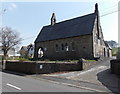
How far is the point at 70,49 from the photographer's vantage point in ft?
121

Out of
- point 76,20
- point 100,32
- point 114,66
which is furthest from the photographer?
point 76,20

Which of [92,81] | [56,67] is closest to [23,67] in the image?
[56,67]

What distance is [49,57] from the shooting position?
42062mm

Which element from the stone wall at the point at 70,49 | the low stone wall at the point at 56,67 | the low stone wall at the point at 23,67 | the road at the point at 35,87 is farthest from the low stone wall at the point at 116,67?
the stone wall at the point at 70,49

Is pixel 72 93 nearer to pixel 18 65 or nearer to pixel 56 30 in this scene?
pixel 18 65

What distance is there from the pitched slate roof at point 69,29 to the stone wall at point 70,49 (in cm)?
111

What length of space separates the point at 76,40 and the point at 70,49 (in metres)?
2.73

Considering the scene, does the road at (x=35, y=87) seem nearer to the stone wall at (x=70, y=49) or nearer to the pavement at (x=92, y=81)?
the pavement at (x=92, y=81)

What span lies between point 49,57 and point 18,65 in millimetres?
16639

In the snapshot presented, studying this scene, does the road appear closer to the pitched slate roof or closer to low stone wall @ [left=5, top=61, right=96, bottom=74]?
low stone wall @ [left=5, top=61, right=96, bottom=74]

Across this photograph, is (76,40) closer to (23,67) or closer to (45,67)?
(23,67)

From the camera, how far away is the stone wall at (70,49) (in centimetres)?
3328

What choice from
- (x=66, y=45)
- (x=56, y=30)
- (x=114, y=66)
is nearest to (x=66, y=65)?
(x=114, y=66)

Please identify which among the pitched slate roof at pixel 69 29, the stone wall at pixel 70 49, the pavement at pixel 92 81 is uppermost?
the pitched slate roof at pixel 69 29
